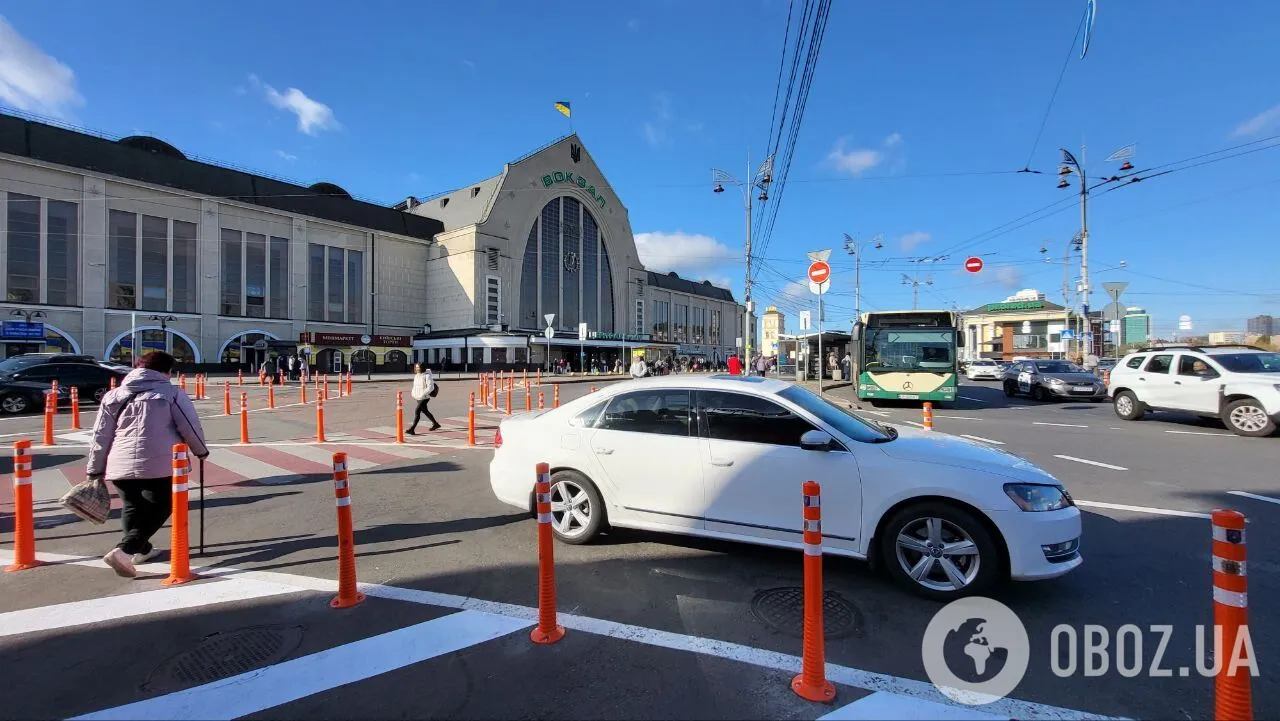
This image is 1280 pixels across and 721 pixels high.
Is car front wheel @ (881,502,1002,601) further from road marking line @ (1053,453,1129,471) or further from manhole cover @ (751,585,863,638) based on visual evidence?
road marking line @ (1053,453,1129,471)

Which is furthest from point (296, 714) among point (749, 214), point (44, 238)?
point (44, 238)

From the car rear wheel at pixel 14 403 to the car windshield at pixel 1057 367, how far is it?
3342 centimetres

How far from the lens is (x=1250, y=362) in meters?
11.3

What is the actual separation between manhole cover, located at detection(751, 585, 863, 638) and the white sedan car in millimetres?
360

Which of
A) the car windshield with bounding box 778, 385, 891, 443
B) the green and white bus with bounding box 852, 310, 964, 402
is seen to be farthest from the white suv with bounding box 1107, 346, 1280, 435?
the car windshield with bounding box 778, 385, 891, 443

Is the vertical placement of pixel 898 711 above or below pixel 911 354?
below

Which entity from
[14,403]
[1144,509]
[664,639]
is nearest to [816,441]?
[664,639]

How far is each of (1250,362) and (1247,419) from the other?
1.32 m

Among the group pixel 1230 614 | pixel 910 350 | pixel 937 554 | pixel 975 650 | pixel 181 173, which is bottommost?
pixel 975 650

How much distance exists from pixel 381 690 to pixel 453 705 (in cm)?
45

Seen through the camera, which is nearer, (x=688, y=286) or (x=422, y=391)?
(x=422, y=391)

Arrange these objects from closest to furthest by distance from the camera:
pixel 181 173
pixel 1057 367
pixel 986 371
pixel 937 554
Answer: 1. pixel 937 554
2. pixel 1057 367
3. pixel 986 371
4. pixel 181 173

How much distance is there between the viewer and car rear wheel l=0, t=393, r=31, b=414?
15404 mm

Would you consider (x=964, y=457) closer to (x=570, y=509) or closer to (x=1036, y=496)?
(x=1036, y=496)
